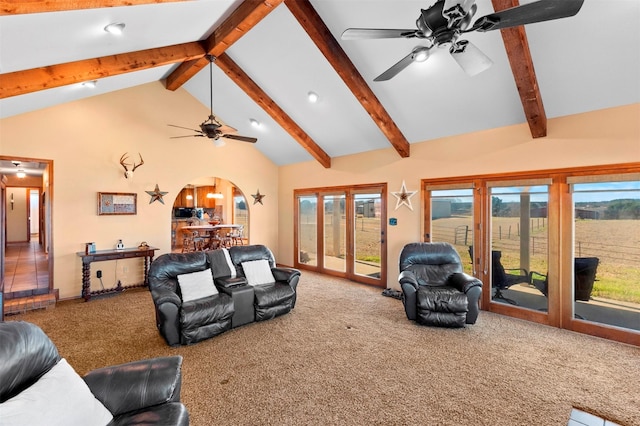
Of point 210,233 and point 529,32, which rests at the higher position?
point 529,32

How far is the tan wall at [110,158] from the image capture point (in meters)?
4.92

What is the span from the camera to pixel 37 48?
2791 mm

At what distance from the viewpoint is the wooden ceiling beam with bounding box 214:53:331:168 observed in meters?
5.06

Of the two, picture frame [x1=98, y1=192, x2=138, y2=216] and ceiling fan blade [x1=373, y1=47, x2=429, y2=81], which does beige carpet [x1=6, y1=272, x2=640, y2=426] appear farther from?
ceiling fan blade [x1=373, y1=47, x2=429, y2=81]

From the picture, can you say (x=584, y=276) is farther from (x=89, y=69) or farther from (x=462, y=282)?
(x=89, y=69)

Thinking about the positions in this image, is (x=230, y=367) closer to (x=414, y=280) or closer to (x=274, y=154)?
(x=414, y=280)

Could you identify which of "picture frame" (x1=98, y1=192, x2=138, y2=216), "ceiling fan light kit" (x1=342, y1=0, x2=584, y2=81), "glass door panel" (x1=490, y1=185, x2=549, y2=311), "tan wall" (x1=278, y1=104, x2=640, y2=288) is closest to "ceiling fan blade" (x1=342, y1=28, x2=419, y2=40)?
"ceiling fan light kit" (x1=342, y1=0, x2=584, y2=81)

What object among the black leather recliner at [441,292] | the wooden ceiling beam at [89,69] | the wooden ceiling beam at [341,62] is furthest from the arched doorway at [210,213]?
the black leather recliner at [441,292]

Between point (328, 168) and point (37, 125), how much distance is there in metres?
5.31

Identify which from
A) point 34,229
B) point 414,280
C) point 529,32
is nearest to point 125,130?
point 414,280

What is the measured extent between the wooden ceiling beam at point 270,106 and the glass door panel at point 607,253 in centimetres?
457

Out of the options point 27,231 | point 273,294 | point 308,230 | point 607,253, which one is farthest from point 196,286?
point 27,231

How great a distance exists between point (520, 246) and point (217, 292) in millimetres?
4422

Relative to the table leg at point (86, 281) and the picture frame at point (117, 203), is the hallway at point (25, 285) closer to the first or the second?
the table leg at point (86, 281)
